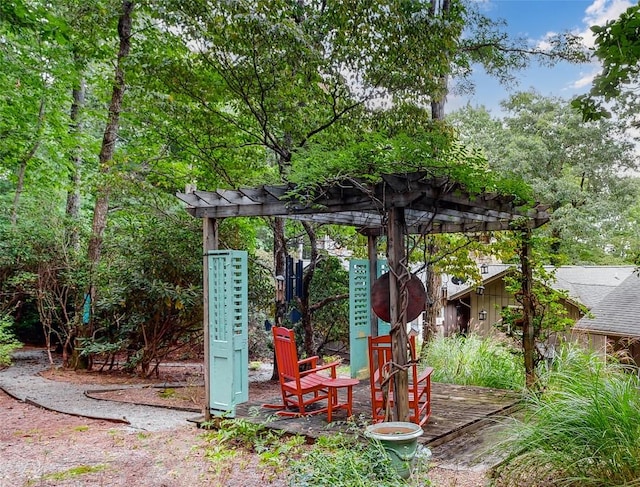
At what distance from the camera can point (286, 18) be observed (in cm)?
600

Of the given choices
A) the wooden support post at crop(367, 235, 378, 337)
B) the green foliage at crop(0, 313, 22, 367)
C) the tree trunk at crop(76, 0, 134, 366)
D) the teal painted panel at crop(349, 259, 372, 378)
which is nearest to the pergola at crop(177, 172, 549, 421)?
the wooden support post at crop(367, 235, 378, 337)

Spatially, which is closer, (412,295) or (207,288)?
(412,295)

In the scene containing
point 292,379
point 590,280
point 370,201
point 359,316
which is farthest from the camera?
point 590,280

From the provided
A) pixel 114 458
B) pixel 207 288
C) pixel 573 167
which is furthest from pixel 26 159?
pixel 573 167

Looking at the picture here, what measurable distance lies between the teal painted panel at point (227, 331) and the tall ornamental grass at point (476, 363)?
3.18 m

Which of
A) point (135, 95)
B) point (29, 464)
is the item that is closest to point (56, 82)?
point (135, 95)

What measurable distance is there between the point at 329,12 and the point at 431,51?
1434mm

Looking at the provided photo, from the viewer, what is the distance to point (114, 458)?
159 inches

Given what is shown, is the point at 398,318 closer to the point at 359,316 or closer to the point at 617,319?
the point at 359,316

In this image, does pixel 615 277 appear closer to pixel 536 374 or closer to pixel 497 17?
pixel 497 17

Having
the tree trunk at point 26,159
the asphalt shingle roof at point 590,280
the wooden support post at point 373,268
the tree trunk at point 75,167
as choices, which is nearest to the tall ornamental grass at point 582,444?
the wooden support post at point 373,268

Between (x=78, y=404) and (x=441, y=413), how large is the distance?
14.6 feet

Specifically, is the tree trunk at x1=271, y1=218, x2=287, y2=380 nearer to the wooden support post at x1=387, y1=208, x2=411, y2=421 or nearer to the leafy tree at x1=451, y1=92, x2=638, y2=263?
the wooden support post at x1=387, y1=208, x2=411, y2=421

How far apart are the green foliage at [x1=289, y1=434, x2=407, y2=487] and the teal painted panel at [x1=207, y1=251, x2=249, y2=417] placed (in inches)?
76.3
